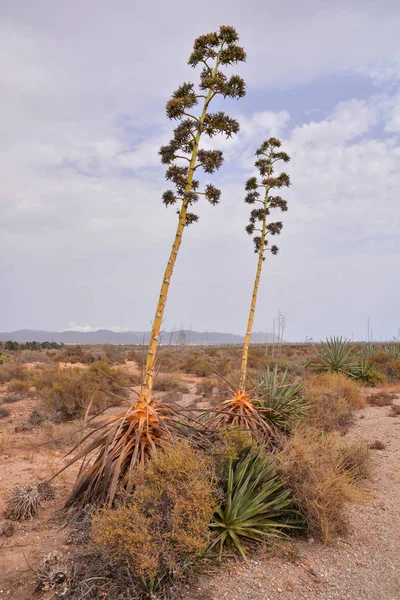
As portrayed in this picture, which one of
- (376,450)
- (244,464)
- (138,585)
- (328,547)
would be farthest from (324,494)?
(376,450)

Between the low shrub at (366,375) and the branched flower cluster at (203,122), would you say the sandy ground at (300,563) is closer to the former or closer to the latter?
the branched flower cluster at (203,122)

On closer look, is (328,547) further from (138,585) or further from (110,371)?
(110,371)

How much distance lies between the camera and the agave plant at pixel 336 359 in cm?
1627

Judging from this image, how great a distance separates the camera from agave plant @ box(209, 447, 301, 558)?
4.27 meters

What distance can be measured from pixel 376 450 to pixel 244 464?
5.01m

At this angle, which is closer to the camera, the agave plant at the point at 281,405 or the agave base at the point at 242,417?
the agave base at the point at 242,417

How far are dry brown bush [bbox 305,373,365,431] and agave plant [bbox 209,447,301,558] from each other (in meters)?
4.01

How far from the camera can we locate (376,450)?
8.51 meters

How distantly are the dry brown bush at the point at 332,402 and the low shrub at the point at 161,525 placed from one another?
549cm

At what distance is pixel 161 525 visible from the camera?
11.7ft

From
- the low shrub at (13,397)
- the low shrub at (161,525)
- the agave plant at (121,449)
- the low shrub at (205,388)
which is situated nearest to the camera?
the low shrub at (161,525)

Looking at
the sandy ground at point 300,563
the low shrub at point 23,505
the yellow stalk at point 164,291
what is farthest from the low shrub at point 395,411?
the low shrub at point 23,505

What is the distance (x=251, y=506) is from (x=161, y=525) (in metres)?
1.27

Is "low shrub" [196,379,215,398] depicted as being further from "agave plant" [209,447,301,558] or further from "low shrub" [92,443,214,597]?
"low shrub" [92,443,214,597]
